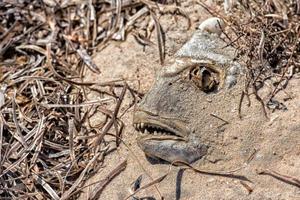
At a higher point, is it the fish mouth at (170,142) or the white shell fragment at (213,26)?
the white shell fragment at (213,26)

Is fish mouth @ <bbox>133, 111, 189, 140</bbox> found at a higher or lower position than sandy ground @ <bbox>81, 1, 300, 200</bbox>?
higher

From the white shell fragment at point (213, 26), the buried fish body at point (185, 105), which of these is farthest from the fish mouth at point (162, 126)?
the white shell fragment at point (213, 26)

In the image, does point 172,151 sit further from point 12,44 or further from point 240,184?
point 12,44

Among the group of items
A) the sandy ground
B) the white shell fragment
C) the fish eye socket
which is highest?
the white shell fragment

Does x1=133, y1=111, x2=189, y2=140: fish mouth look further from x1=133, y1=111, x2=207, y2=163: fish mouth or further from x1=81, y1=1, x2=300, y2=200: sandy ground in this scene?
x1=81, y1=1, x2=300, y2=200: sandy ground

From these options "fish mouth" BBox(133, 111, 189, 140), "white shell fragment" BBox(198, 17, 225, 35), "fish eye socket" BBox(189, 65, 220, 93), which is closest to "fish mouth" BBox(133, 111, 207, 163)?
"fish mouth" BBox(133, 111, 189, 140)

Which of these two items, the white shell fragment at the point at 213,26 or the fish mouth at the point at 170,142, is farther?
the white shell fragment at the point at 213,26

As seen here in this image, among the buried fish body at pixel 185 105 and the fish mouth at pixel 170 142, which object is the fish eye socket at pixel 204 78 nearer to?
the buried fish body at pixel 185 105
